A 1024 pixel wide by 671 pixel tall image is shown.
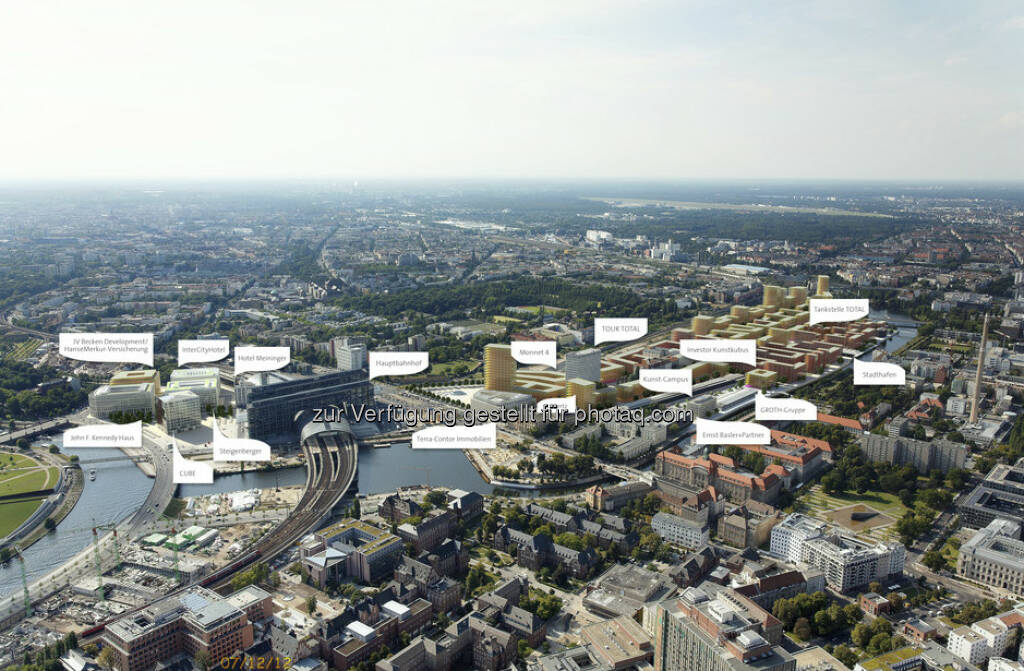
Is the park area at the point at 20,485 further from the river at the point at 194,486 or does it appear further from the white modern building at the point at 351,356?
the white modern building at the point at 351,356

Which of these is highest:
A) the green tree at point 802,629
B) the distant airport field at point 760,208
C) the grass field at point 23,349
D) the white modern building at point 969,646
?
the distant airport field at point 760,208

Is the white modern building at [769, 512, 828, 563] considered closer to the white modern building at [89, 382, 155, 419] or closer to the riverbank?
the riverbank

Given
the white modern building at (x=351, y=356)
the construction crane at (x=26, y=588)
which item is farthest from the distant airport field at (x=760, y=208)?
the construction crane at (x=26, y=588)

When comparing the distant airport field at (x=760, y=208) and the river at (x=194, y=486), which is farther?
the distant airport field at (x=760, y=208)

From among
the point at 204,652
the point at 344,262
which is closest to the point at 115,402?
the point at 204,652

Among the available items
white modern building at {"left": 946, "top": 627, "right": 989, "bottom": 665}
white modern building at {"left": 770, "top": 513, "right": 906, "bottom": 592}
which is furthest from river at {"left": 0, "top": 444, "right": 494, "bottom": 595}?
white modern building at {"left": 946, "top": 627, "right": 989, "bottom": 665}

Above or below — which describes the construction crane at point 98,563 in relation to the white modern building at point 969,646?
below
